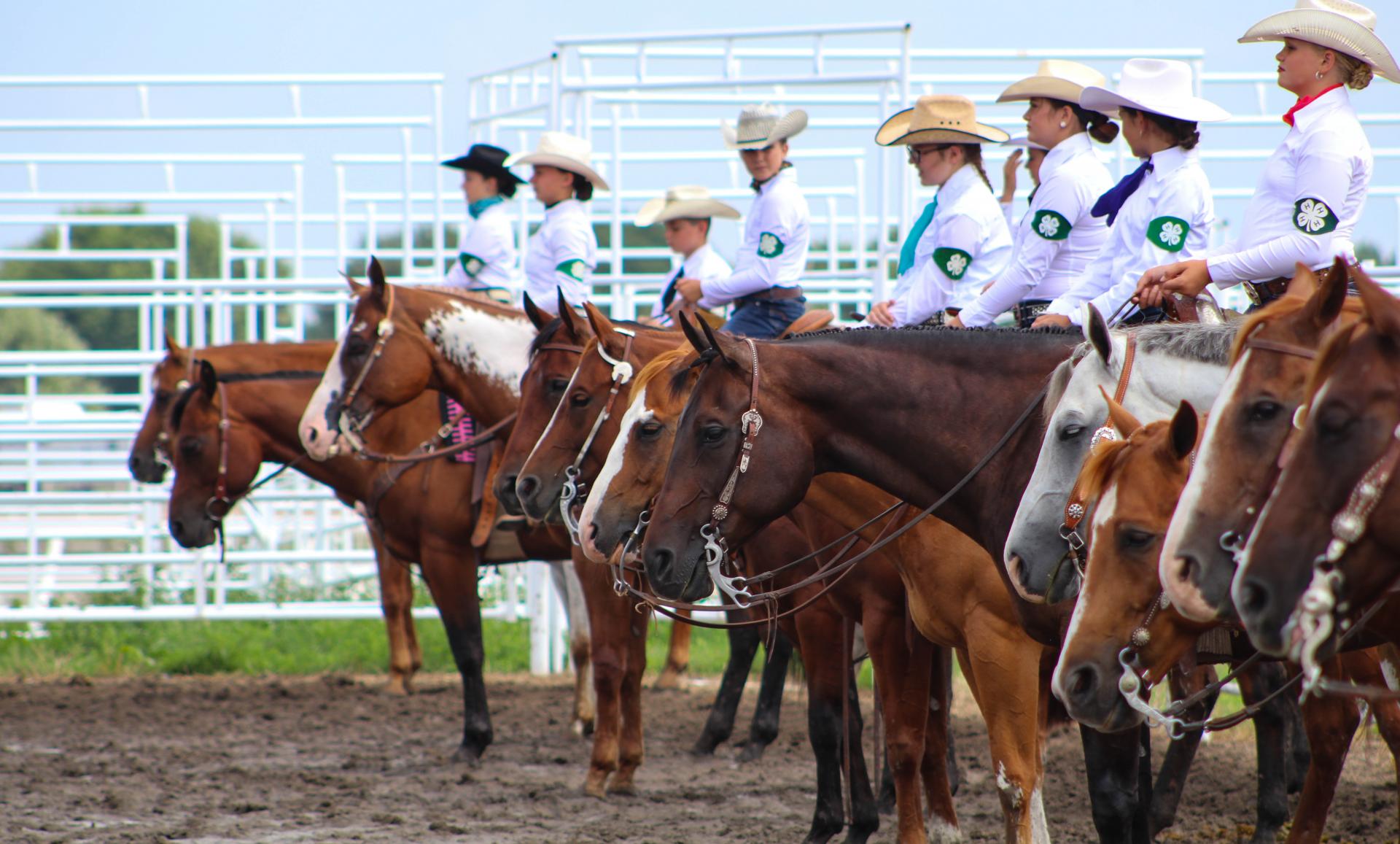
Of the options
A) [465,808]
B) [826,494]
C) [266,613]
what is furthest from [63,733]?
[826,494]

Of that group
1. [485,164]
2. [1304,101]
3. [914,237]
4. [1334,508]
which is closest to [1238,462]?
[1334,508]

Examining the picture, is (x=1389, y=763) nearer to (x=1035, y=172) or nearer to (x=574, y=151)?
(x=1035, y=172)

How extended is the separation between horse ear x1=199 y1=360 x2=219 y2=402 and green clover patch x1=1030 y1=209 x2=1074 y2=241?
202 inches

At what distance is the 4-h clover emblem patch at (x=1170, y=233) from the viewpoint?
4570mm

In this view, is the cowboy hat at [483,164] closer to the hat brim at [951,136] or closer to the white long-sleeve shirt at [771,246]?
the white long-sleeve shirt at [771,246]

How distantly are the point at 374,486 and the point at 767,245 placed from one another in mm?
2677

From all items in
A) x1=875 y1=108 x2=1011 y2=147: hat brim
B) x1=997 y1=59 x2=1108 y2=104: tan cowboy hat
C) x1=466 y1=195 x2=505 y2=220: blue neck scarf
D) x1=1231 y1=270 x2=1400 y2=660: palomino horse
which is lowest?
x1=1231 y1=270 x2=1400 y2=660: palomino horse

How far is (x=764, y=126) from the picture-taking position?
305 inches

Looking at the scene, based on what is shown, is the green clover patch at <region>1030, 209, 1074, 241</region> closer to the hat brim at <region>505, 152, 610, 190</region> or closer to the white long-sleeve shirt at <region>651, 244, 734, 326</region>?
the hat brim at <region>505, 152, 610, 190</region>

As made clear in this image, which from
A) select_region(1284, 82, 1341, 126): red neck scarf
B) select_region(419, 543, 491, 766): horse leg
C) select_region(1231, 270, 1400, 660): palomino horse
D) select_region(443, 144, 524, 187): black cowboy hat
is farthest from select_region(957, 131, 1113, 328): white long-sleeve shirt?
select_region(443, 144, 524, 187): black cowboy hat

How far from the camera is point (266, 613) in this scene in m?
10.2

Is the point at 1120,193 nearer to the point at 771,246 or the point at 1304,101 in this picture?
the point at 1304,101

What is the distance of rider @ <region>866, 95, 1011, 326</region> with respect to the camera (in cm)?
601

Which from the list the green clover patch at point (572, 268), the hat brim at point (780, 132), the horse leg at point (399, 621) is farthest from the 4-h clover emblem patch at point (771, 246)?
the horse leg at point (399, 621)
